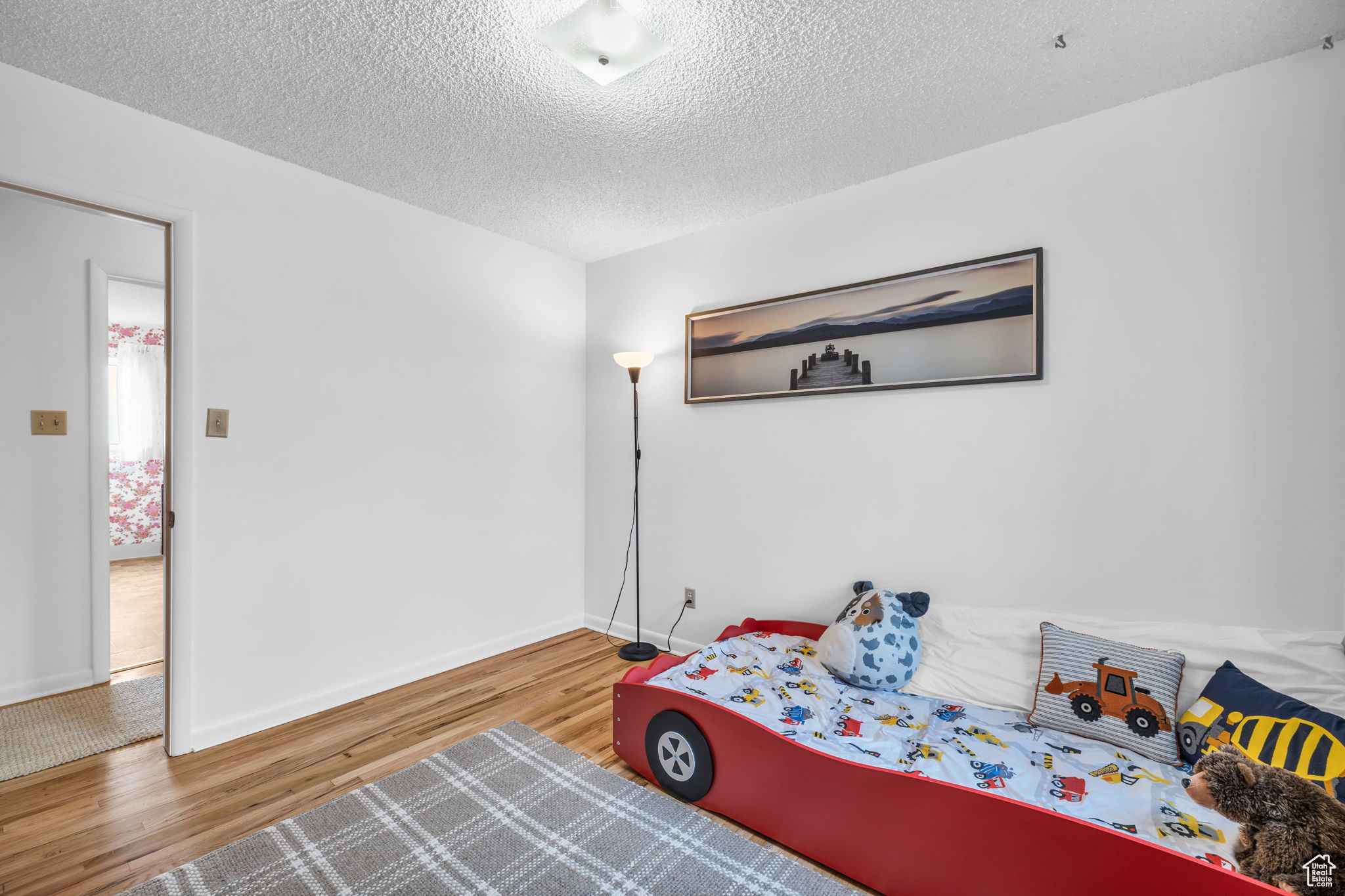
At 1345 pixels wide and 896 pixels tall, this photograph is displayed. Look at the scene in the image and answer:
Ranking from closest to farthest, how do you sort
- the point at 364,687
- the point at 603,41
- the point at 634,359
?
the point at 603,41, the point at 364,687, the point at 634,359

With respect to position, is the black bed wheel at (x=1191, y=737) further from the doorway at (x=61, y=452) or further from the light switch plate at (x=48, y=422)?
the light switch plate at (x=48, y=422)

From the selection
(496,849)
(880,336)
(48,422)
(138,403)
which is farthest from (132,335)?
(880,336)

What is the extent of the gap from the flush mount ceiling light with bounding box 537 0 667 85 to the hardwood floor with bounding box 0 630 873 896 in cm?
246

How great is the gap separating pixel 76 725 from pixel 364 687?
1.11m

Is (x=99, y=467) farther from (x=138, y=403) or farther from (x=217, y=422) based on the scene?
(x=138, y=403)

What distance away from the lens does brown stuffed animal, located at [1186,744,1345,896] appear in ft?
3.24

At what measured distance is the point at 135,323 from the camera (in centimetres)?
580

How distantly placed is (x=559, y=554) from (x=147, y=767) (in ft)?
6.75

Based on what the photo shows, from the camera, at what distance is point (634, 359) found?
127 inches

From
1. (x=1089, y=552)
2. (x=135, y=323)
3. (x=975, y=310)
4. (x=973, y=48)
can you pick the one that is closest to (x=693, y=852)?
(x=1089, y=552)

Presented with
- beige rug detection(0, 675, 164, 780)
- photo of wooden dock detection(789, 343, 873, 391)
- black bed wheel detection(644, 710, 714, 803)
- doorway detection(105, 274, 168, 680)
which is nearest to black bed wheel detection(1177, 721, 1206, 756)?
black bed wheel detection(644, 710, 714, 803)

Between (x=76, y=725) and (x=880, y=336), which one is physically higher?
(x=880, y=336)

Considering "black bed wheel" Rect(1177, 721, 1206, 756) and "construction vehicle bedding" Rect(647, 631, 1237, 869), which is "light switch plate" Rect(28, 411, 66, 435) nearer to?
"construction vehicle bedding" Rect(647, 631, 1237, 869)

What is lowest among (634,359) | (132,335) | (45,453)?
(45,453)
